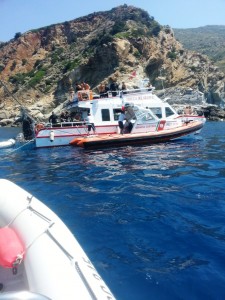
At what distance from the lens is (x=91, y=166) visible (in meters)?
12.4

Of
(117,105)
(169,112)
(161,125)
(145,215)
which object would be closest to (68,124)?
(117,105)

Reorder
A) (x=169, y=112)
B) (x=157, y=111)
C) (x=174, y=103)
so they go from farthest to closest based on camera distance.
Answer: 1. (x=174, y=103)
2. (x=169, y=112)
3. (x=157, y=111)

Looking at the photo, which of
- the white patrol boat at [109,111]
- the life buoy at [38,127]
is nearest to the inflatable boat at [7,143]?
the life buoy at [38,127]

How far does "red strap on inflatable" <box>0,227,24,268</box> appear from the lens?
3.38 m

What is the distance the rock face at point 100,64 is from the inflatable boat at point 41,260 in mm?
39080

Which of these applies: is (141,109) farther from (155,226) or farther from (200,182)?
(155,226)

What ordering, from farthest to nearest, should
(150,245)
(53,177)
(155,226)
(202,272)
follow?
(53,177), (155,226), (150,245), (202,272)

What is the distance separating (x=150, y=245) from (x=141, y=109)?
13767 mm

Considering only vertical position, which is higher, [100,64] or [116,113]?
[100,64]

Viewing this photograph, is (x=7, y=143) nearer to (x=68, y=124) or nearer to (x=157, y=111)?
(x=68, y=124)

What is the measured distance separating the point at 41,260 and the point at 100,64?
56780mm

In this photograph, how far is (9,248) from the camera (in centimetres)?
352

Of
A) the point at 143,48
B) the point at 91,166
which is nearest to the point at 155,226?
the point at 91,166

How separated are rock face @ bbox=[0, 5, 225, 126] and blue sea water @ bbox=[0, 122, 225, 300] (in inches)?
1249
